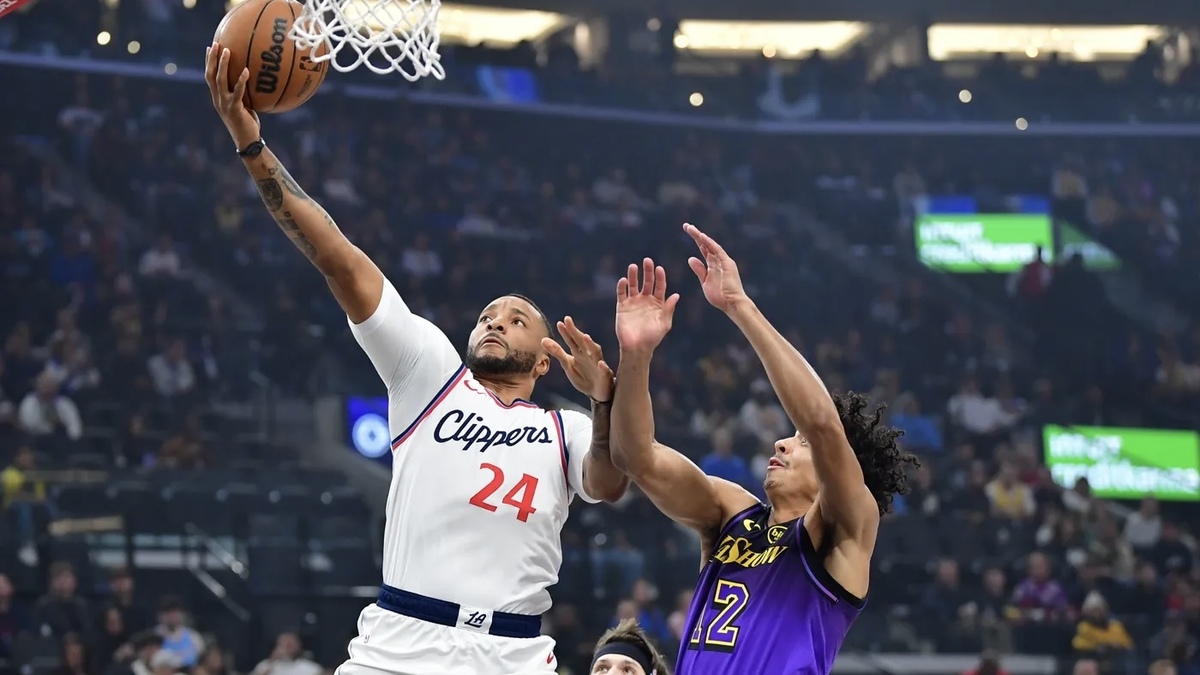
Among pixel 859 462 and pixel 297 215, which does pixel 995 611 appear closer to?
pixel 859 462

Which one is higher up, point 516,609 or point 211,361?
point 516,609

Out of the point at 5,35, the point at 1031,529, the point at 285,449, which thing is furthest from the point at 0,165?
the point at 1031,529

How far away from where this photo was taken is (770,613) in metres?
4.55

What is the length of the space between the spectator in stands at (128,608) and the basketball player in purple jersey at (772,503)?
21.9ft

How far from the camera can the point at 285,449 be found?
47.0 feet

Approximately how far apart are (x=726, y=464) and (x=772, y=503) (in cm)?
903

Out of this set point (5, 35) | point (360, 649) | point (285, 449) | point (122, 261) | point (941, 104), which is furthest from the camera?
point (941, 104)

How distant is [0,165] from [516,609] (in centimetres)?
1449

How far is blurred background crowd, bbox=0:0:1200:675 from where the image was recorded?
1180 cm

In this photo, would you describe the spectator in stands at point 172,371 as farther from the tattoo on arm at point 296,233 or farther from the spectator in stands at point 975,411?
the tattoo on arm at point 296,233

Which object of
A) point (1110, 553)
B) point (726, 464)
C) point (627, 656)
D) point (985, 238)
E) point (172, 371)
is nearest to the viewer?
point (627, 656)

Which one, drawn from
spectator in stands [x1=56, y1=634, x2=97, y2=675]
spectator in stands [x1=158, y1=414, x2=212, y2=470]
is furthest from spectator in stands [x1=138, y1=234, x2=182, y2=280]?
spectator in stands [x1=56, y1=634, x2=97, y2=675]

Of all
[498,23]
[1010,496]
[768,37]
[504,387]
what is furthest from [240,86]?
[768,37]

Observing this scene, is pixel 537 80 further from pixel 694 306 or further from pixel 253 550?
pixel 253 550
